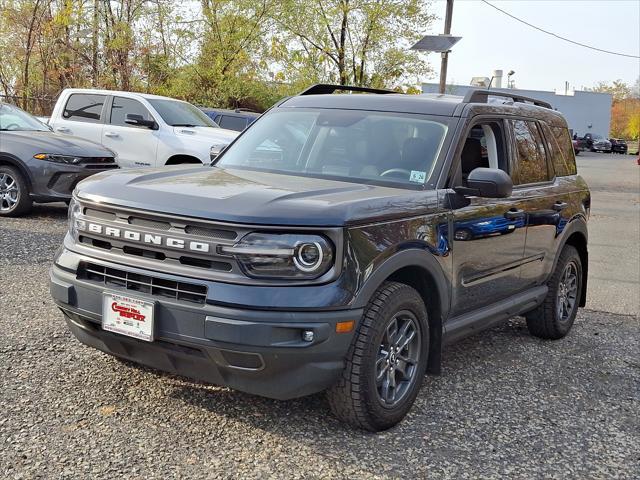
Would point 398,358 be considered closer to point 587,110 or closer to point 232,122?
point 232,122

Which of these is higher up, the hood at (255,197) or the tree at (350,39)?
the tree at (350,39)

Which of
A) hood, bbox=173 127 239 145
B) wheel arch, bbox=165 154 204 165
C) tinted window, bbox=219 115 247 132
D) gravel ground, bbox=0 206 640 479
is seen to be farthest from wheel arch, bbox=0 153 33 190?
tinted window, bbox=219 115 247 132

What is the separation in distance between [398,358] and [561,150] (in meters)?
3.00

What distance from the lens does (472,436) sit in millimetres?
3926

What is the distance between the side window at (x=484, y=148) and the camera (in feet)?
15.3

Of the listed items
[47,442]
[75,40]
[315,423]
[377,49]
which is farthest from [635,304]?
[75,40]

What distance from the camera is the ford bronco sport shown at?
3.35 meters

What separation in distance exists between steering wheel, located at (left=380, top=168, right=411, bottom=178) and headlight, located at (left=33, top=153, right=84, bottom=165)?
21.0ft

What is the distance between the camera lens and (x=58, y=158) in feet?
31.4

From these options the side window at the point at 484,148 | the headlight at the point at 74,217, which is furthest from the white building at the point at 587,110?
the headlight at the point at 74,217

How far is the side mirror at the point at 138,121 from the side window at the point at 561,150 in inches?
274

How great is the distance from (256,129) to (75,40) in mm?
21171

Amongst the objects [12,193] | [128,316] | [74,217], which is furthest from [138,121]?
[128,316]

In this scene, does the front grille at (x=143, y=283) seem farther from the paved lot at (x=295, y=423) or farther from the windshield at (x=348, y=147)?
the windshield at (x=348, y=147)
